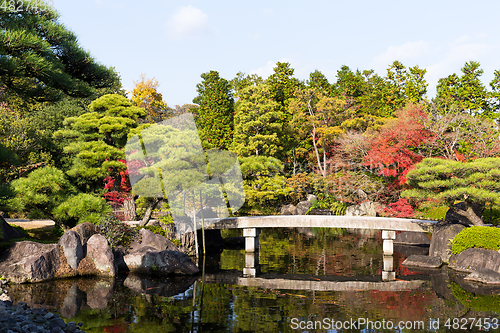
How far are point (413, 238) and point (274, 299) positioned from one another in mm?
11715

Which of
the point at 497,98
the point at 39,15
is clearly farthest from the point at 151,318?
the point at 497,98

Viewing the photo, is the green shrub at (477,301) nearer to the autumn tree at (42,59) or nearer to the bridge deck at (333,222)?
the bridge deck at (333,222)

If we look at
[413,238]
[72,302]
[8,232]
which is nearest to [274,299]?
[72,302]

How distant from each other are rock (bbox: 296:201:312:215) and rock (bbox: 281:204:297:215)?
35 centimetres

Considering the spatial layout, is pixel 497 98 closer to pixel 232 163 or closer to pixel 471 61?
pixel 471 61

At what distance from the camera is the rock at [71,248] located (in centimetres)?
1177

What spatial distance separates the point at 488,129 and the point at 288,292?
611 inches

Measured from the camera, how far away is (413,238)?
19.2 meters

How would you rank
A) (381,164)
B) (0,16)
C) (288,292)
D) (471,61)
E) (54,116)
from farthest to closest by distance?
(471,61) → (381,164) → (54,116) → (288,292) → (0,16)

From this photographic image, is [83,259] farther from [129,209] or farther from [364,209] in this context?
[364,209]

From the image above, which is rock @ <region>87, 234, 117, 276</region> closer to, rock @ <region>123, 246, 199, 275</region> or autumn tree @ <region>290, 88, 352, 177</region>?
rock @ <region>123, 246, 199, 275</region>

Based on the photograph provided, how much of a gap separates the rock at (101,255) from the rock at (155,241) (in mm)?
1560

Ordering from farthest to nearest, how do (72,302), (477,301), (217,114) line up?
(217,114), (477,301), (72,302)

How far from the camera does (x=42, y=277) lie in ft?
36.6
